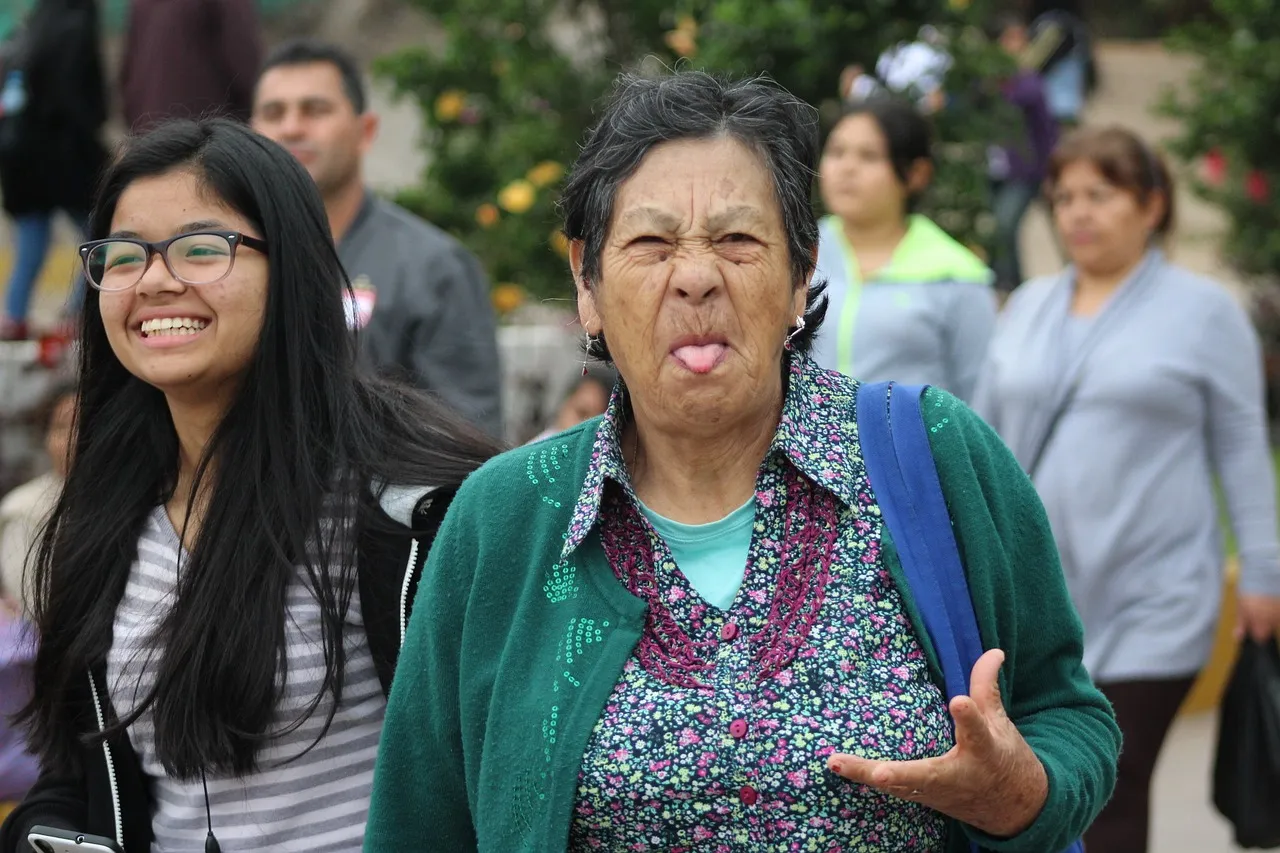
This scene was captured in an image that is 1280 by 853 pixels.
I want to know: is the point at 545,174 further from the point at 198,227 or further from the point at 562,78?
the point at 198,227

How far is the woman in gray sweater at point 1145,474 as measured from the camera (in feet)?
15.7

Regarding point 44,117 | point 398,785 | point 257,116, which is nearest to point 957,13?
point 257,116

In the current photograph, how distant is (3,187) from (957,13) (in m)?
4.87

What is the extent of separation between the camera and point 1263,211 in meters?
11.0

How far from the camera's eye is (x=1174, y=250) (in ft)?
19.6

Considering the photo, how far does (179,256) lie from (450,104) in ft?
Result: 20.6

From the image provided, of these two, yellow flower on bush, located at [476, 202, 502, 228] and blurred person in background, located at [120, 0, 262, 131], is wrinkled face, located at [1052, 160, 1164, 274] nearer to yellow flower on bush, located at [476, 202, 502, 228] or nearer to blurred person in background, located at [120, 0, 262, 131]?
blurred person in background, located at [120, 0, 262, 131]

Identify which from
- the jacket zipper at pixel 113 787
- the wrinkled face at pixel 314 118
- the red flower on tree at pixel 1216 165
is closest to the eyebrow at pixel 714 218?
the jacket zipper at pixel 113 787

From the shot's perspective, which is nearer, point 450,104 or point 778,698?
point 778,698

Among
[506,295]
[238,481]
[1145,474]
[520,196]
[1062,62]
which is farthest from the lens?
[1062,62]

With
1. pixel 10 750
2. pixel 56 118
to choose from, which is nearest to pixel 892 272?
pixel 10 750

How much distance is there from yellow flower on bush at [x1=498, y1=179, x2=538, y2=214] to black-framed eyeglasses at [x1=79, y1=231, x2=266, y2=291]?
5.54 meters

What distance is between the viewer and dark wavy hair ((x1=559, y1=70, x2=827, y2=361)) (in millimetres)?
2506

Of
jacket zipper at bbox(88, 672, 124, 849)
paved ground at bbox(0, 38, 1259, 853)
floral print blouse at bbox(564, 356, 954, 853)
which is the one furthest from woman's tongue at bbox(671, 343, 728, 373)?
paved ground at bbox(0, 38, 1259, 853)
